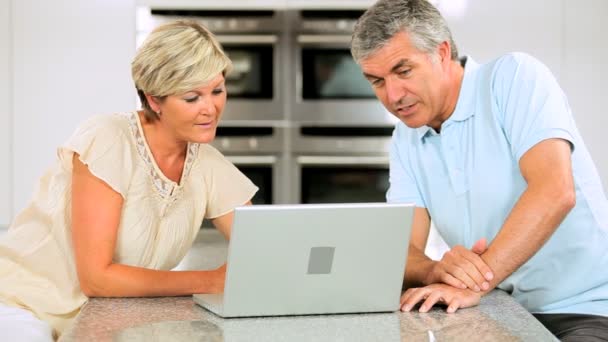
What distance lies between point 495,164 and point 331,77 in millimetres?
2414

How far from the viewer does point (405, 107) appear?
6.36 ft

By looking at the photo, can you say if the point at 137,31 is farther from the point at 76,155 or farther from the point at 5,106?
the point at 76,155

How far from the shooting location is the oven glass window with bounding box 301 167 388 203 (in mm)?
4320

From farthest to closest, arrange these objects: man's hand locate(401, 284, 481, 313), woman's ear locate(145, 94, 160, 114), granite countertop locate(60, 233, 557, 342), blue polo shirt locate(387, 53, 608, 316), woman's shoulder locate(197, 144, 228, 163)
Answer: woman's shoulder locate(197, 144, 228, 163) < woman's ear locate(145, 94, 160, 114) < blue polo shirt locate(387, 53, 608, 316) < man's hand locate(401, 284, 481, 313) < granite countertop locate(60, 233, 557, 342)

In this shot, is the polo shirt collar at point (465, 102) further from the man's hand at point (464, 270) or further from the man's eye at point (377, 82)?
the man's hand at point (464, 270)

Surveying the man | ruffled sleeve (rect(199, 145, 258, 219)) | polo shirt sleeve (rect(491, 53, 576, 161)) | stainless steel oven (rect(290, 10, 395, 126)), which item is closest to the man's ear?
the man

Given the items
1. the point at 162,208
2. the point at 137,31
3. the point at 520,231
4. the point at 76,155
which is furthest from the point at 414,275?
the point at 137,31

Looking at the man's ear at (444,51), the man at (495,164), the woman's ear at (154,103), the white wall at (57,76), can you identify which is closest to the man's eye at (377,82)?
the man at (495,164)

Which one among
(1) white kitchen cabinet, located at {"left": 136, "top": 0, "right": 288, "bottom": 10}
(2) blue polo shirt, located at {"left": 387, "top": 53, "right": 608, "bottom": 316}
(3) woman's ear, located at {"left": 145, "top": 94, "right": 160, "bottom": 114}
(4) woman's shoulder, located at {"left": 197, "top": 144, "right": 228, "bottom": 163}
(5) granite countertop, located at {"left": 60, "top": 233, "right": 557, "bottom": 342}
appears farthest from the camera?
(1) white kitchen cabinet, located at {"left": 136, "top": 0, "right": 288, "bottom": 10}

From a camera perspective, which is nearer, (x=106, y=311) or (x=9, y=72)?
(x=106, y=311)

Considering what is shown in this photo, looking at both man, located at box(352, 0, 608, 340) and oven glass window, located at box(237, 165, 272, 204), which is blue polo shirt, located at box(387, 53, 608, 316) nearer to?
man, located at box(352, 0, 608, 340)

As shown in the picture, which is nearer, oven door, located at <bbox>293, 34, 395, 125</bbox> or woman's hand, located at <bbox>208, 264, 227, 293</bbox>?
woman's hand, located at <bbox>208, 264, 227, 293</bbox>

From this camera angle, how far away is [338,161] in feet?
14.1

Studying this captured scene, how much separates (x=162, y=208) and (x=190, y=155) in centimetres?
16
